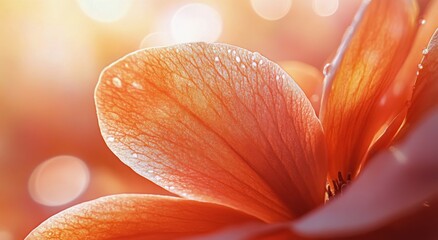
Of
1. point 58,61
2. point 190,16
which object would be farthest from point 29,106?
point 190,16

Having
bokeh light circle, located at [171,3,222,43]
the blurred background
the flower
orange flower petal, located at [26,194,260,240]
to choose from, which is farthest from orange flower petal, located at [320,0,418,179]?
bokeh light circle, located at [171,3,222,43]

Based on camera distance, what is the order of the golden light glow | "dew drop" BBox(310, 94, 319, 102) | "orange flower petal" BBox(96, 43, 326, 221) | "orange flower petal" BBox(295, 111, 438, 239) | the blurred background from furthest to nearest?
the golden light glow, the blurred background, "dew drop" BBox(310, 94, 319, 102), "orange flower petal" BBox(96, 43, 326, 221), "orange flower petal" BBox(295, 111, 438, 239)

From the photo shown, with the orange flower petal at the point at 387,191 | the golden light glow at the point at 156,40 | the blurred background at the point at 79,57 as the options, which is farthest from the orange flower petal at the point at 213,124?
the golden light glow at the point at 156,40

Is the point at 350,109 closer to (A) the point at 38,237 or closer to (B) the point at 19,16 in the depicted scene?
(A) the point at 38,237

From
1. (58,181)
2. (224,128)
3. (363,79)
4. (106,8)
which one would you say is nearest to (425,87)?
(363,79)

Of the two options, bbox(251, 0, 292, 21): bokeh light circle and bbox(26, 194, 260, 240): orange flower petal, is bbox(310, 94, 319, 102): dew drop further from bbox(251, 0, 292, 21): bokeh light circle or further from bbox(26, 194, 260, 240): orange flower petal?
bbox(251, 0, 292, 21): bokeh light circle

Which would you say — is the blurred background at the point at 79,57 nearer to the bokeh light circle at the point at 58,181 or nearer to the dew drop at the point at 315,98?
the bokeh light circle at the point at 58,181

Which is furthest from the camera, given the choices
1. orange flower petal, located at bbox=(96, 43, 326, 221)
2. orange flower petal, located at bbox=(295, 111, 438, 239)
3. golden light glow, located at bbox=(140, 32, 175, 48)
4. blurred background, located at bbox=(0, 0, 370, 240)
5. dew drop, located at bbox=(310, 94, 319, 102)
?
golden light glow, located at bbox=(140, 32, 175, 48)
